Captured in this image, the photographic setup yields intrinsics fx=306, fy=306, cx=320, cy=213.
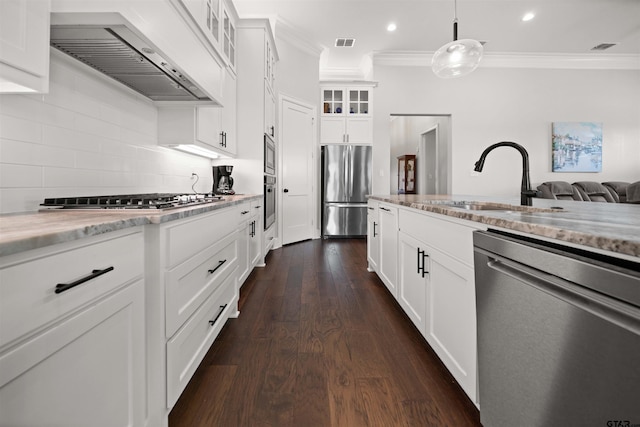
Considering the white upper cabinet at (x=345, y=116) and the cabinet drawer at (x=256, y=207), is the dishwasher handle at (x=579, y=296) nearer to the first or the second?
the cabinet drawer at (x=256, y=207)

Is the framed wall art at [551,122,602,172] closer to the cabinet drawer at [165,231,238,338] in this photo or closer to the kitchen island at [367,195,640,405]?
the kitchen island at [367,195,640,405]

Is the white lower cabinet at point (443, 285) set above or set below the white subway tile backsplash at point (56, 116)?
below

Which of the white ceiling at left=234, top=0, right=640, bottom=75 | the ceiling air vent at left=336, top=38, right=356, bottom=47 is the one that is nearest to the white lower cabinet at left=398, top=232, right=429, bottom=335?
the white ceiling at left=234, top=0, right=640, bottom=75

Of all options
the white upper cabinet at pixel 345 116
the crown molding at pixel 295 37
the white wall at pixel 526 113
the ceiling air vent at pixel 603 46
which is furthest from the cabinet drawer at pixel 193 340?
the ceiling air vent at pixel 603 46

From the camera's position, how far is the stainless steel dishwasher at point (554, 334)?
0.53 metres

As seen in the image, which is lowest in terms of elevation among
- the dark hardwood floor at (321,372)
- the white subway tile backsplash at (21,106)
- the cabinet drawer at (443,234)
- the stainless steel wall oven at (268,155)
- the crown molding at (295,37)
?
the dark hardwood floor at (321,372)

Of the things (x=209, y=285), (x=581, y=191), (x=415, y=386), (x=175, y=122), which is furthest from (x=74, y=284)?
(x=581, y=191)

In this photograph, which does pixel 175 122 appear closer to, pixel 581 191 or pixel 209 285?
pixel 209 285

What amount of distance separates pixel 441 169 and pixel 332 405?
574 centimetres

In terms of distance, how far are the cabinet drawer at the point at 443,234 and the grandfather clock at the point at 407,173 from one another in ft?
23.3

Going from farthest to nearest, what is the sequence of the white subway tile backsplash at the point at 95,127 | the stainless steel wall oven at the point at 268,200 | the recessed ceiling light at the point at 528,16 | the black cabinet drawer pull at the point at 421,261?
the recessed ceiling light at the point at 528,16
the stainless steel wall oven at the point at 268,200
the black cabinet drawer pull at the point at 421,261
the white subway tile backsplash at the point at 95,127

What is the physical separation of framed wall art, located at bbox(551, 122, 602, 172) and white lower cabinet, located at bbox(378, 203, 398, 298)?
504cm

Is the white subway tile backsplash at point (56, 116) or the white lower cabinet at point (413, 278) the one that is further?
the white lower cabinet at point (413, 278)

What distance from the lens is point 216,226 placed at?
1.59 m
